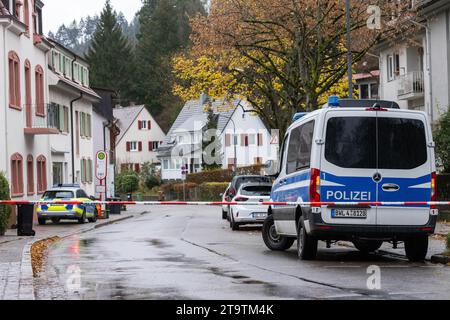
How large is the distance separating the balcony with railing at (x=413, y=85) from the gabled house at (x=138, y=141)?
77.0m

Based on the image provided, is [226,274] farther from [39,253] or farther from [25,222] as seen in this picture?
[25,222]

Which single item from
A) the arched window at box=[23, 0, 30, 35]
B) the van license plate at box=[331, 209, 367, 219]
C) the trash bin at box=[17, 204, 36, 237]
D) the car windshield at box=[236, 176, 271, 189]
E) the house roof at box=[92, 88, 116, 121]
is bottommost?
the trash bin at box=[17, 204, 36, 237]

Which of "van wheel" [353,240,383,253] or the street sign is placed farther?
the street sign

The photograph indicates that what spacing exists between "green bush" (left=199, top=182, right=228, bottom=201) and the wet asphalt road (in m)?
58.9

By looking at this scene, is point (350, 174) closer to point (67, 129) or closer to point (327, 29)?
point (327, 29)

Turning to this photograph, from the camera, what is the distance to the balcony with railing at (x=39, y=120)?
40.7m

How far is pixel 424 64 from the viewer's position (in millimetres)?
42719

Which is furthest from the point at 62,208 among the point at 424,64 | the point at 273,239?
the point at 273,239

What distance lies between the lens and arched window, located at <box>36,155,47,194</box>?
144 ft

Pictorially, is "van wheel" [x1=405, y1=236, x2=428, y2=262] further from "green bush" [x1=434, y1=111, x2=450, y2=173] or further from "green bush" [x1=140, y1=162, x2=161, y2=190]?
"green bush" [x1=140, y1=162, x2=161, y2=190]

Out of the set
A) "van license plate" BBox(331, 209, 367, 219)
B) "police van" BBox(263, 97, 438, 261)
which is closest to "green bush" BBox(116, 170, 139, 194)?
"police van" BBox(263, 97, 438, 261)

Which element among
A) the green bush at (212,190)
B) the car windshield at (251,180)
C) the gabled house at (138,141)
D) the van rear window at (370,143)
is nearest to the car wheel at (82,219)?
the car windshield at (251,180)

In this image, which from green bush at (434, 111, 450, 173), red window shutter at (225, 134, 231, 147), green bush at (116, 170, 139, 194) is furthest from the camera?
red window shutter at (225, 134, 231, 147)

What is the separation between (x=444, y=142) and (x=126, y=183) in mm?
64912
